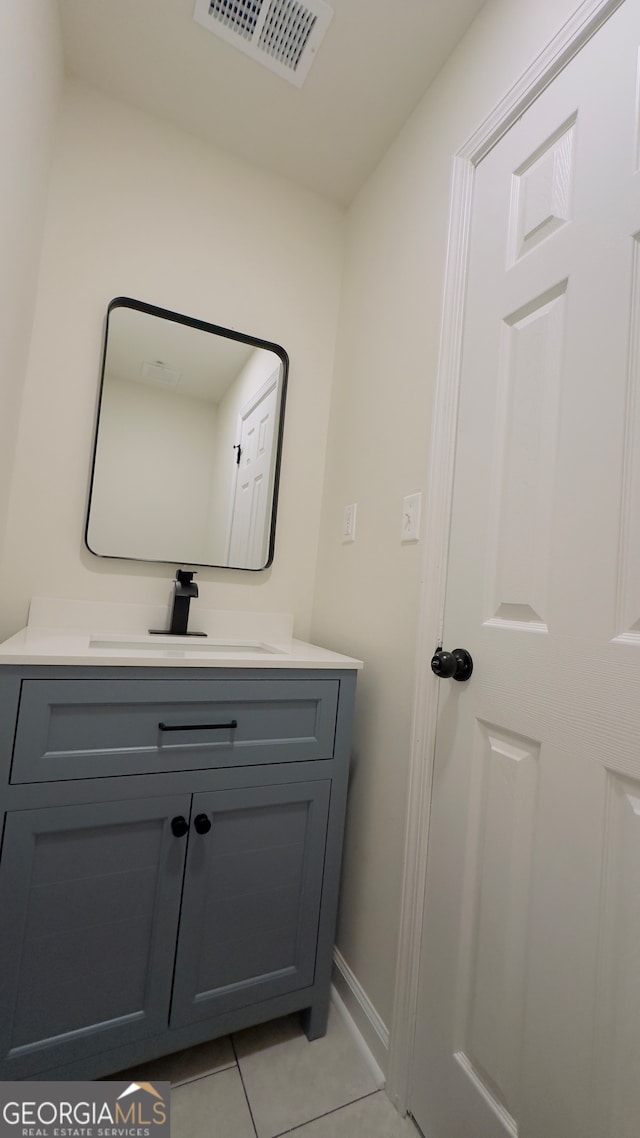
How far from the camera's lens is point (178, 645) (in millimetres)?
1360

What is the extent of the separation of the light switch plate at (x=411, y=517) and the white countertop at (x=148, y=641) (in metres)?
0.34

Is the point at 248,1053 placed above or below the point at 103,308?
below

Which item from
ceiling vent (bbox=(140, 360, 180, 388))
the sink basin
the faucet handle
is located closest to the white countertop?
the sink basin

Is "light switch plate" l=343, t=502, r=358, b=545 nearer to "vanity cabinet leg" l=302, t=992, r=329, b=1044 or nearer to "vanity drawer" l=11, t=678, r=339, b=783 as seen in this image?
"vanity drawer" l=11, t=678, r=339, b=783

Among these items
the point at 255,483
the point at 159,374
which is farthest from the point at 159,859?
the point at 159,374

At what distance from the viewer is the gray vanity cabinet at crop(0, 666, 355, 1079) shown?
92 centimetres

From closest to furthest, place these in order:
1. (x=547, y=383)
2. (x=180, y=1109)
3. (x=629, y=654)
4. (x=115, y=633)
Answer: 1. (x=629, y=654)
2. (x=547, y=383)
3. (x=180, y=1109)
4. (x=115, y=633)

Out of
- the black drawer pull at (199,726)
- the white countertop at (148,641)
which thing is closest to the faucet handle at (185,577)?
the white countertop at (148,641)

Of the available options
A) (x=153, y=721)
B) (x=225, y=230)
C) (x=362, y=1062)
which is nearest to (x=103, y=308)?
(x=225, y=230)

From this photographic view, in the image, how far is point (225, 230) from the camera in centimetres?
163

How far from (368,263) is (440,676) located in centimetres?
138

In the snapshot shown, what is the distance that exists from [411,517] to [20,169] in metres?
1.18

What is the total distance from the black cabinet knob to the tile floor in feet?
1.77

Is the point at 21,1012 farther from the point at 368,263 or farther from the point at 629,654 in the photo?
the point at 368,263
